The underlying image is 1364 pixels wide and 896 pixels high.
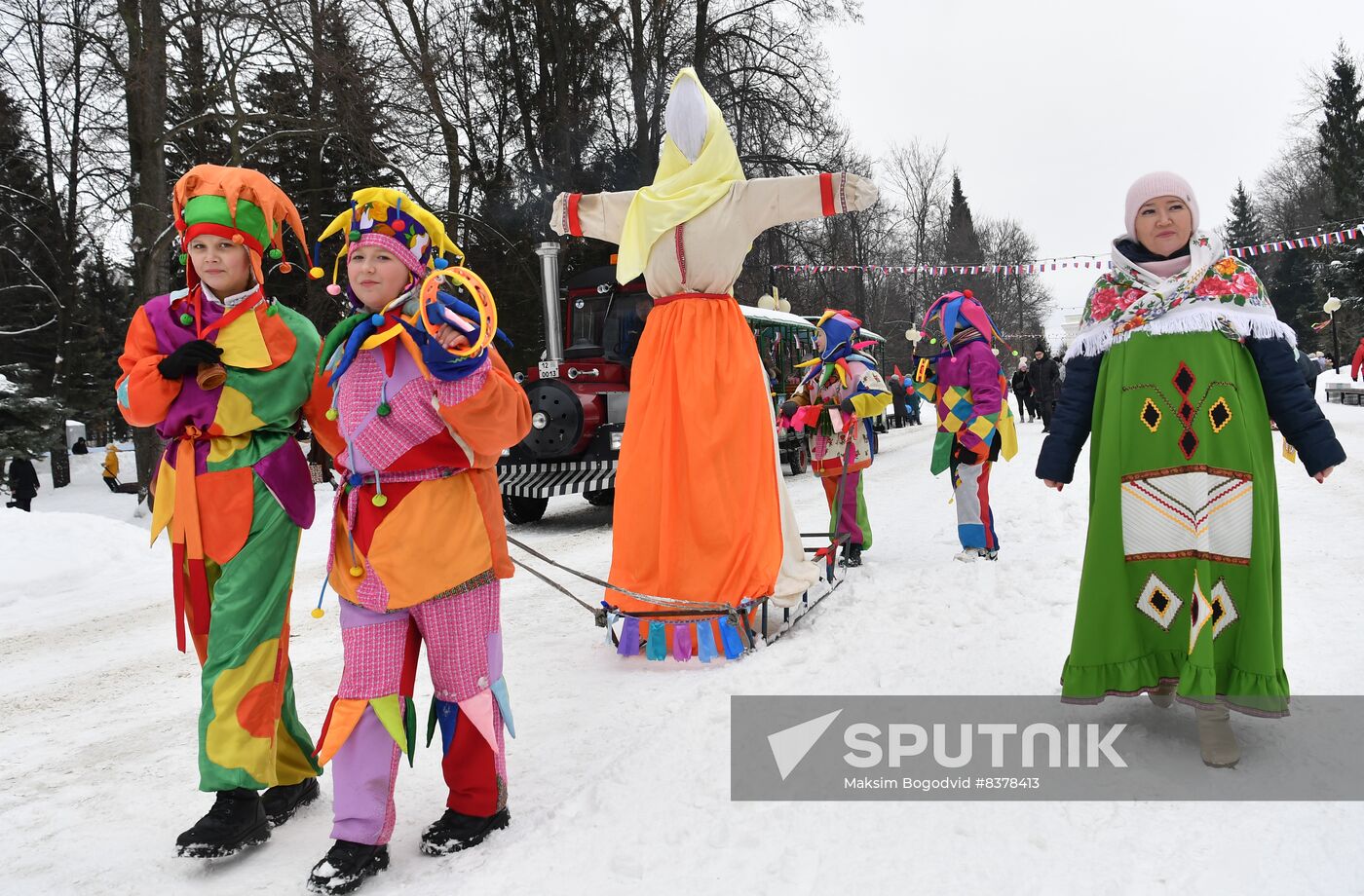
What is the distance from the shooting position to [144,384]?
2.75 metres

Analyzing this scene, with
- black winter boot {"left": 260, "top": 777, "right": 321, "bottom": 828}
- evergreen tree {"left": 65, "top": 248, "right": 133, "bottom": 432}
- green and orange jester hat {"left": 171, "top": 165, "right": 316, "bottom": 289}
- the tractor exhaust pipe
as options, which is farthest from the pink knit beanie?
evergreen tree {"left": 65, "top": 248, "right": 133, "bottom": 432}

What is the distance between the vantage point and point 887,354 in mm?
39062

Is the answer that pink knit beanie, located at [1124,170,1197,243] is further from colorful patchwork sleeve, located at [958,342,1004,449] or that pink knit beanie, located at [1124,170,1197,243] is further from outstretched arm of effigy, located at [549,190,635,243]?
colorful patchwork sleeve, located at [958,342,1004,449]

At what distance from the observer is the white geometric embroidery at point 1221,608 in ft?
9.77

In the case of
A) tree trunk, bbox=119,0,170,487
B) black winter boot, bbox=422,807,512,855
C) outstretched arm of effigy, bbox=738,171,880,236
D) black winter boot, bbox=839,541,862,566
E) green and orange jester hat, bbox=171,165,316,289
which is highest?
tree trunk, bbox=119,0,170,487

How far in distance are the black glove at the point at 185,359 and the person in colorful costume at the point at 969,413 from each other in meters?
4.92

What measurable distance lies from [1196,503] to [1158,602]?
0.37 metres

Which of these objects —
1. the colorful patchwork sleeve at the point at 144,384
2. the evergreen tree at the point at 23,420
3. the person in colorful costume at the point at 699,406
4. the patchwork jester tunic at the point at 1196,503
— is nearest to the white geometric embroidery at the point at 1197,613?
the patchwork jester tunic at the point at 1196,503

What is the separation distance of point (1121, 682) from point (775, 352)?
467 inches

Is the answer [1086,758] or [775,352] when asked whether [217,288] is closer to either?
[1086,758]

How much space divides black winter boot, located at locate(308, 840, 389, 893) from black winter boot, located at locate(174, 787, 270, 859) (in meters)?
0.34

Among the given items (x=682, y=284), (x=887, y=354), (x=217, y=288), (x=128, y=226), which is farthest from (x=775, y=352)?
(x=887, y=354)

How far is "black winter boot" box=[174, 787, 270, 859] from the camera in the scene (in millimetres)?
2629

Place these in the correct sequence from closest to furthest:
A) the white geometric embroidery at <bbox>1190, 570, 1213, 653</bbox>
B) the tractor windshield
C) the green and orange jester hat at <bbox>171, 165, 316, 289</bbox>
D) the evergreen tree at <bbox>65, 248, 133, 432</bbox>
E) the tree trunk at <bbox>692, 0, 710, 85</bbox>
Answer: the green and orange jester hat at <bbox>171, 165, 316, 289</bbox>
the white geometric embroidery at <bbox>1190, 570, 1213, 653</bbox>
the tractor windshield
the tree trunk at <bbox>692, 0, 710, 85</bbox>
the evergreen tree at <bbox>65, 248, 133, 432</bbox>
